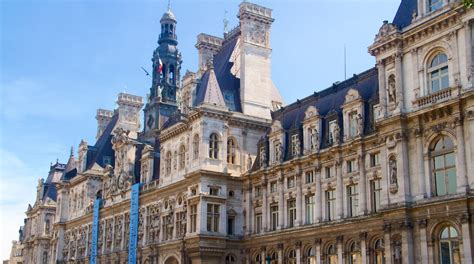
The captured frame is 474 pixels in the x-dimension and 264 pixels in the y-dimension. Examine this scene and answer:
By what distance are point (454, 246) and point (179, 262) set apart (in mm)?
31610

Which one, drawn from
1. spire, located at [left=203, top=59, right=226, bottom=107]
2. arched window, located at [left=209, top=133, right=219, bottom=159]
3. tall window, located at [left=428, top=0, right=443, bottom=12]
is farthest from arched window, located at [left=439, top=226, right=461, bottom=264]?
spire, located at [left=203, top=59, right=226, bottom=107]

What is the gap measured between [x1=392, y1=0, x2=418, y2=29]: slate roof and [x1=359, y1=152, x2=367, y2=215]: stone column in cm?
998

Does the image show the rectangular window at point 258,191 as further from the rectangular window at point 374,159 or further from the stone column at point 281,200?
the rectangular window at point 374,159

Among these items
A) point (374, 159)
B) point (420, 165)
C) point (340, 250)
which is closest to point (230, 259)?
point (340, 250)

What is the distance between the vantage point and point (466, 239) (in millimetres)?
38500

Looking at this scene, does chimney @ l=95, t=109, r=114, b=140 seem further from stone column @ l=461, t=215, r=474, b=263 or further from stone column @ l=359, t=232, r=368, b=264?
stone column @ l=461, t=215, r=474, b=263

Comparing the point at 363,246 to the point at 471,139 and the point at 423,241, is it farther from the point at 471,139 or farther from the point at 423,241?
the point at 471,139

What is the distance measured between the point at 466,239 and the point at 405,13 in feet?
55.2

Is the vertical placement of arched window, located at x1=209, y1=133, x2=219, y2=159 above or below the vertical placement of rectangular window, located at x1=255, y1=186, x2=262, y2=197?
above

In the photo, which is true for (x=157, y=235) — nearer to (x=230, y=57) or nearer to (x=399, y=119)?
(x=230, y=57)

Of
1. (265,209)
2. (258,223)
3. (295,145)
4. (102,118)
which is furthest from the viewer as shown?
(102,118)

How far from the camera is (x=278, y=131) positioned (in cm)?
6128

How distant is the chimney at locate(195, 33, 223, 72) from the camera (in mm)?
80000

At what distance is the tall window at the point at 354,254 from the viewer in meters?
49.6
